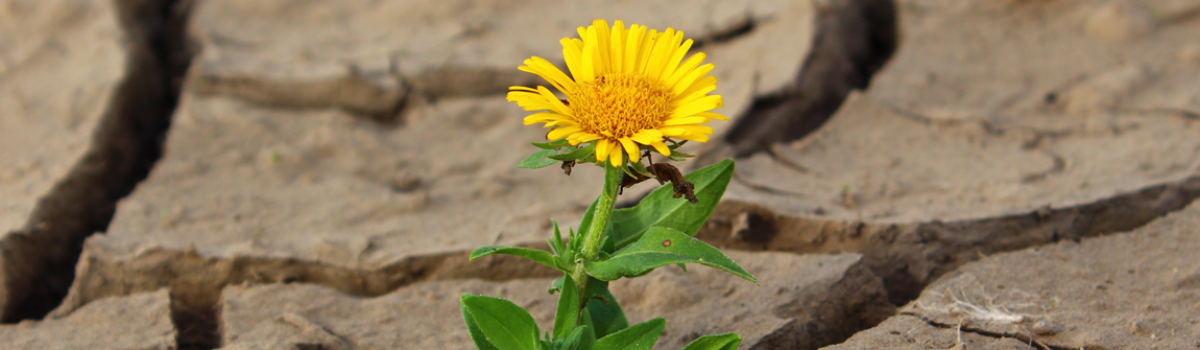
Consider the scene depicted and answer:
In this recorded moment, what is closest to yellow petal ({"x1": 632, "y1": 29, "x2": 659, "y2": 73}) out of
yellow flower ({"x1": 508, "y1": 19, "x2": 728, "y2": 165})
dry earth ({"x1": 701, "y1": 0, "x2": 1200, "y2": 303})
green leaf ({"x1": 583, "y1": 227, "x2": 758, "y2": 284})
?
yellow flower ({"x1": 508, "y1": 19, "x2": 728, "y2": 165})

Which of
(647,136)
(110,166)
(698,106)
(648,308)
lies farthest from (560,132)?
(110,166)

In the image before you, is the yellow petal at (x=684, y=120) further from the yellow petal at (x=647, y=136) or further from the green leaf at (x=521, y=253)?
the green leaf at (x=521, y=253)

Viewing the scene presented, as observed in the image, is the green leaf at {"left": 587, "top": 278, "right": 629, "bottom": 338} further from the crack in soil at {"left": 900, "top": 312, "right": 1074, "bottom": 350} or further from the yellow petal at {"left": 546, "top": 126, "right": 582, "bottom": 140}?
the crack in soil at {"left": 900, "top": 312, "right": 1074, "bottom": 350}

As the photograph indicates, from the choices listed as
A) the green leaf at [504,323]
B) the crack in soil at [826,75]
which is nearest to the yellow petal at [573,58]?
the green leaf at [504,323]

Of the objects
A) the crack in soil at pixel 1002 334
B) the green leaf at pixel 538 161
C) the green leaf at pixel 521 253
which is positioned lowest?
the crack in soil at pixel 1002 334

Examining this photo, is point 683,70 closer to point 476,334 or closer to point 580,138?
point 580,138

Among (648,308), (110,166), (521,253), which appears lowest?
(110,166)
